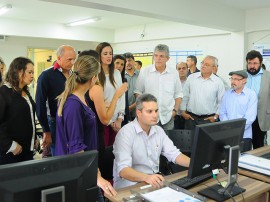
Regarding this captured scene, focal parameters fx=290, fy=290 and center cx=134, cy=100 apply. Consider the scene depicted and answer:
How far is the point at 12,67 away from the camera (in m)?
2.40

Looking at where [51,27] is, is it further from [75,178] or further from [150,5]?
[75,178]

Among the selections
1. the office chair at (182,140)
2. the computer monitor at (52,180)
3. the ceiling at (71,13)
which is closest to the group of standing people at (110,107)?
the office chair at (182,140)

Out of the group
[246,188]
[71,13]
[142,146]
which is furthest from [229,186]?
[71,13]

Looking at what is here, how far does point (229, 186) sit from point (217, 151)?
0.75 ft

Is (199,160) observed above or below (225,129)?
below

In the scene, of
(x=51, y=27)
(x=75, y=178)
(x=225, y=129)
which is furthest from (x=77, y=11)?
(x=75, y=178)

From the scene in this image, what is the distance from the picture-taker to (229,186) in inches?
66.8

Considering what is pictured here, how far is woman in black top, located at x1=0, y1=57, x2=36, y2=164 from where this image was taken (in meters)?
2.28

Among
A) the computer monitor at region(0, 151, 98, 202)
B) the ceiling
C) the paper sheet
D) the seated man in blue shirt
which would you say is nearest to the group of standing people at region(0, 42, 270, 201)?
the seated man in blue shirt

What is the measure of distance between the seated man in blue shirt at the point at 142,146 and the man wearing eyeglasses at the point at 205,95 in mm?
1560

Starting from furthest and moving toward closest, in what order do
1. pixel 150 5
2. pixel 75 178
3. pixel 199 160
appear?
pixel 150 5 < pixel 199 160 < pixel 75 178

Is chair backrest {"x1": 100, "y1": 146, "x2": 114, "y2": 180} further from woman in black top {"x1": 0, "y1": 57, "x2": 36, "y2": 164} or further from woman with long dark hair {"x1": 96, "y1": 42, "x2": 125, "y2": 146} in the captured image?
woman in black top {"x1": 0, "y1": 57, "x2": 36, "y2": 164}

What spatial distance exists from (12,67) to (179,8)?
8.77 ft

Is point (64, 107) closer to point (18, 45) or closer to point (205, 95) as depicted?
point (205, 95)
